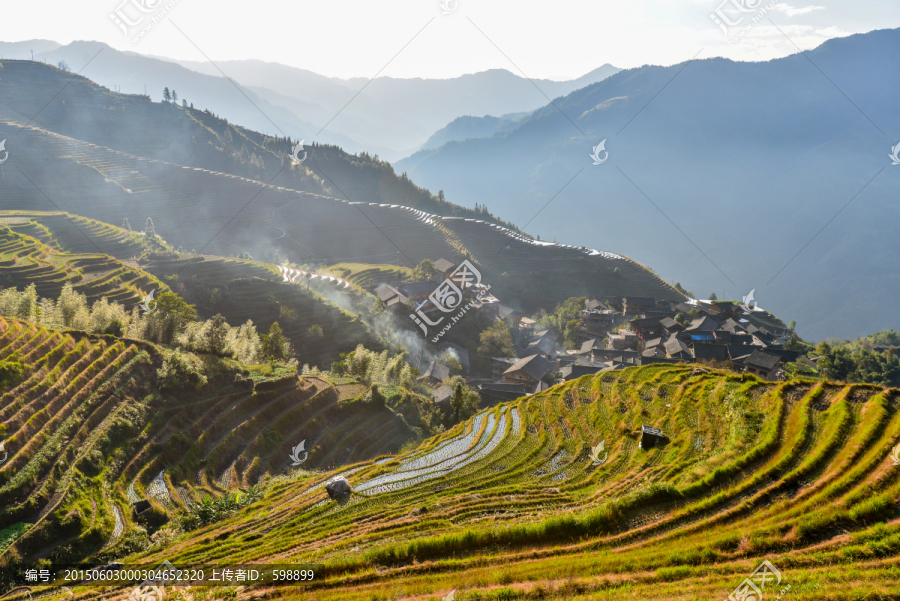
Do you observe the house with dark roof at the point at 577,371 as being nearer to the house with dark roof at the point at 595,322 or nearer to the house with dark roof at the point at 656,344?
the house with dark roof at the point at 656,344

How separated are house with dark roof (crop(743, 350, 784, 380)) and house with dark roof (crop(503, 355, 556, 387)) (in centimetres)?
2285

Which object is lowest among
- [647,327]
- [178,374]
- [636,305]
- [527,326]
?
[647,327]

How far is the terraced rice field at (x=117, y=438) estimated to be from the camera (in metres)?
15.3

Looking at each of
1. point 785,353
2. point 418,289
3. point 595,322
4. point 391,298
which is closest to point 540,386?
point 391,298

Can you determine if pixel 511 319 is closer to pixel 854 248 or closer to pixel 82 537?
pixel 82 537

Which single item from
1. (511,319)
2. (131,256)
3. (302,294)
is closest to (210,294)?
(302,294)

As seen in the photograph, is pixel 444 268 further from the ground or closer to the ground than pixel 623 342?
Result: further from the ground

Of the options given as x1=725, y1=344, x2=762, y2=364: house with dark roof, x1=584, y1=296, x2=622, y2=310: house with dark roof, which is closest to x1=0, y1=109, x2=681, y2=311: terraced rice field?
x1=584, y1=296, x2=622, y2=310: house with dark roof

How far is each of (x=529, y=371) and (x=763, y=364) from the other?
27.1 m

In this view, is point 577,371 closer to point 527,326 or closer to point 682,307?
point 527,326

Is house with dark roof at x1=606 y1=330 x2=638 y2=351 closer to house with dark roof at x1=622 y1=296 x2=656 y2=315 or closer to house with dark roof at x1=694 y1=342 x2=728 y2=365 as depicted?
house with dark roof at x1=694 y1=342 x2=728 y2=365

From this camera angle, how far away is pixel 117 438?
63.3 feet

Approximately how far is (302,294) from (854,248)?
251 m

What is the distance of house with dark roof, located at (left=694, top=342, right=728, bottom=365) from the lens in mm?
52938
